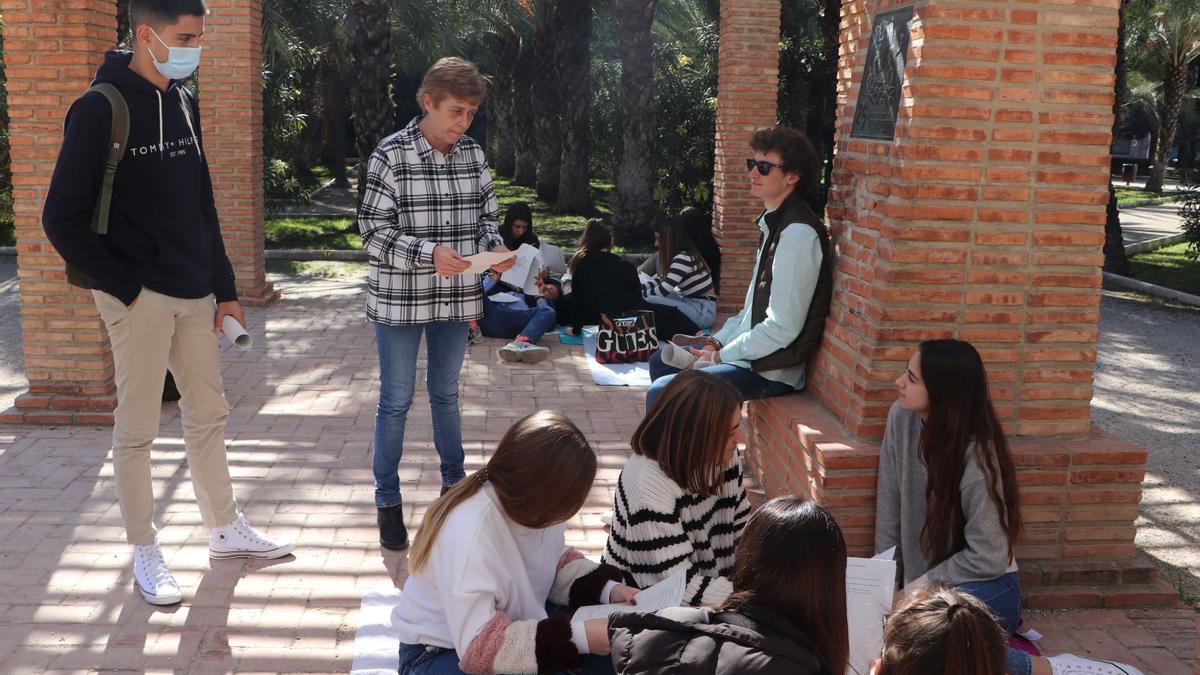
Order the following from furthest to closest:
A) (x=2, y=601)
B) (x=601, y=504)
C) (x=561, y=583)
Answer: (x=601, y=504) → (x=2, y=601) → (x=561, y=583)

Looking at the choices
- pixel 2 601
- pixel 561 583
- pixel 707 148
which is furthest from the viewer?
pixel 707 148

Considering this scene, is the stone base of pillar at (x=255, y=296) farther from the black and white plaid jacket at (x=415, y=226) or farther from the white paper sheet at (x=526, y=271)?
the black and white plaid jacket at (x=415, y=226)

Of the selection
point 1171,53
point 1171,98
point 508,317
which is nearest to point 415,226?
point 508,317

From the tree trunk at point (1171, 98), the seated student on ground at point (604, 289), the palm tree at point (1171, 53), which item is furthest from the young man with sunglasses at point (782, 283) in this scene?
the tree trunk at point (1171, 98)

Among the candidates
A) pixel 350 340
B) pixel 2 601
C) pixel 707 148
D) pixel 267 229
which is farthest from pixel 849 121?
pixel 267 229

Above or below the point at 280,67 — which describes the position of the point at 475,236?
below

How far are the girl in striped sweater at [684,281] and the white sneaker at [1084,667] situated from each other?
19.4 feet

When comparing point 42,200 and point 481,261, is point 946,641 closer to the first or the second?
point 481,261

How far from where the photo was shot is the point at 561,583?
339cm

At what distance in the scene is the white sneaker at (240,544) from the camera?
465 cm

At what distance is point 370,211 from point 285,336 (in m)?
5.22

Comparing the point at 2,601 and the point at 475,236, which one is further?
the point at 475,236

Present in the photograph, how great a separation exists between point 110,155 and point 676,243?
5864mm

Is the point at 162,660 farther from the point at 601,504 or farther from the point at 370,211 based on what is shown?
the point at 601,504
